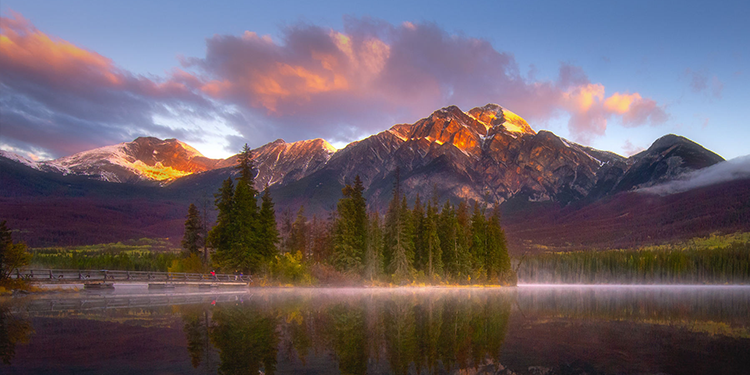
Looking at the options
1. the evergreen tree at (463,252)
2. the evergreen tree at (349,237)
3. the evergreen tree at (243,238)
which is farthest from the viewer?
the evergreen tree at (463,252)

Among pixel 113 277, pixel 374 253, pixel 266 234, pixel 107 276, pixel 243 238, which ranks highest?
pixel 266 234

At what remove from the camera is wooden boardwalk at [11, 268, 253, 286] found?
43.8 m

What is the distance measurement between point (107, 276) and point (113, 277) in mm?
1497

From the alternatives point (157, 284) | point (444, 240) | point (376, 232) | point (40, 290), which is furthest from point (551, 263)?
point (40, 290)

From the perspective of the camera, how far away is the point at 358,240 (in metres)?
80.6

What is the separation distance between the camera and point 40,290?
4100 cm

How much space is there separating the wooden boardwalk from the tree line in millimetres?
6107

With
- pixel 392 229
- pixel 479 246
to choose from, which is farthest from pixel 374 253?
pixel 479 246

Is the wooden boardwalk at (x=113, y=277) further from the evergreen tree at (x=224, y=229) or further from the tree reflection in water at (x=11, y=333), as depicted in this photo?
the tree reflection in water at (x=11, y=333)

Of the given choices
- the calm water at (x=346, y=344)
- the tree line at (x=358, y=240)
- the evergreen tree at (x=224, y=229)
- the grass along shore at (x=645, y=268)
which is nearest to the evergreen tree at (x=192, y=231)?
the tree line at (x=358, y=240)

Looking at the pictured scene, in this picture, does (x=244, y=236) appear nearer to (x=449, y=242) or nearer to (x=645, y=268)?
(x=449, y=242)

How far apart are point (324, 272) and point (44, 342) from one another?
58.5 meters

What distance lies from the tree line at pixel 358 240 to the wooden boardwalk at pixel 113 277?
6.11 meters

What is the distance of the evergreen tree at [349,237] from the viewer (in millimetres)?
77938
